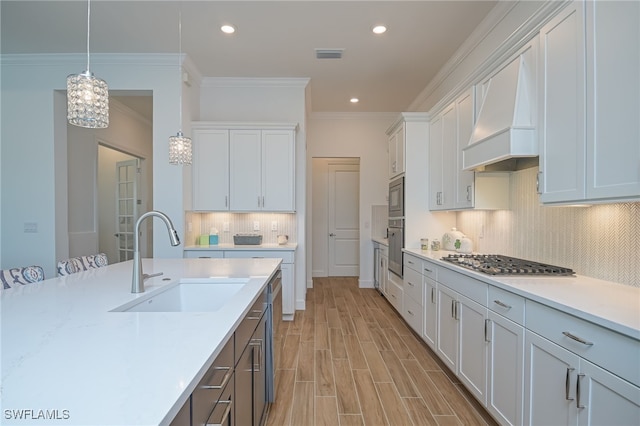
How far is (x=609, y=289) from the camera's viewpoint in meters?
1.61

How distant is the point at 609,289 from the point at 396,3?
8.64 ft

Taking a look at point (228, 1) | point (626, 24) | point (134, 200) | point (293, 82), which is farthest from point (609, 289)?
point (134, 200)

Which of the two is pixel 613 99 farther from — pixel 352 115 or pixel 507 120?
pixel 352 115

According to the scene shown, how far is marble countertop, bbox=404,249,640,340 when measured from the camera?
3.77ft

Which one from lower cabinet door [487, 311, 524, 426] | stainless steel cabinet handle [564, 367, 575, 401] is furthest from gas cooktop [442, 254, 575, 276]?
stainless steel cabinet handle [564, 367, 575, 401]

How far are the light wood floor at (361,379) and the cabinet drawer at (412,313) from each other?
6.1 inches

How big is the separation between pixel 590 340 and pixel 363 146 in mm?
4976

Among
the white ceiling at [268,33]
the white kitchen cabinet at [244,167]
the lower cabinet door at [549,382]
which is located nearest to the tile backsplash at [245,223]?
the white kitchen cabinet at [244,167]

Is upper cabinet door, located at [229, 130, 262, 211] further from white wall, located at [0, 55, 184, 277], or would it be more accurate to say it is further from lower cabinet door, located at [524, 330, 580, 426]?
lower cabinet door, located at [524, 330, 580, 426]

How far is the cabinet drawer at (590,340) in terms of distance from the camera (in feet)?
3.52

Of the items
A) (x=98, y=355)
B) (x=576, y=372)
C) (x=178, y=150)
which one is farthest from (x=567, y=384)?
(x=178, y=150)

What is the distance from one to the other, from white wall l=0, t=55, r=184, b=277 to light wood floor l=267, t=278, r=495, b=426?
1979 mm

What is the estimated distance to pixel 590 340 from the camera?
1.22m

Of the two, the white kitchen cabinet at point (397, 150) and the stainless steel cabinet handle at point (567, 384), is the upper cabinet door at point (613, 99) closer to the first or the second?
the stainless steel cabinet handle at point (567, 384)
